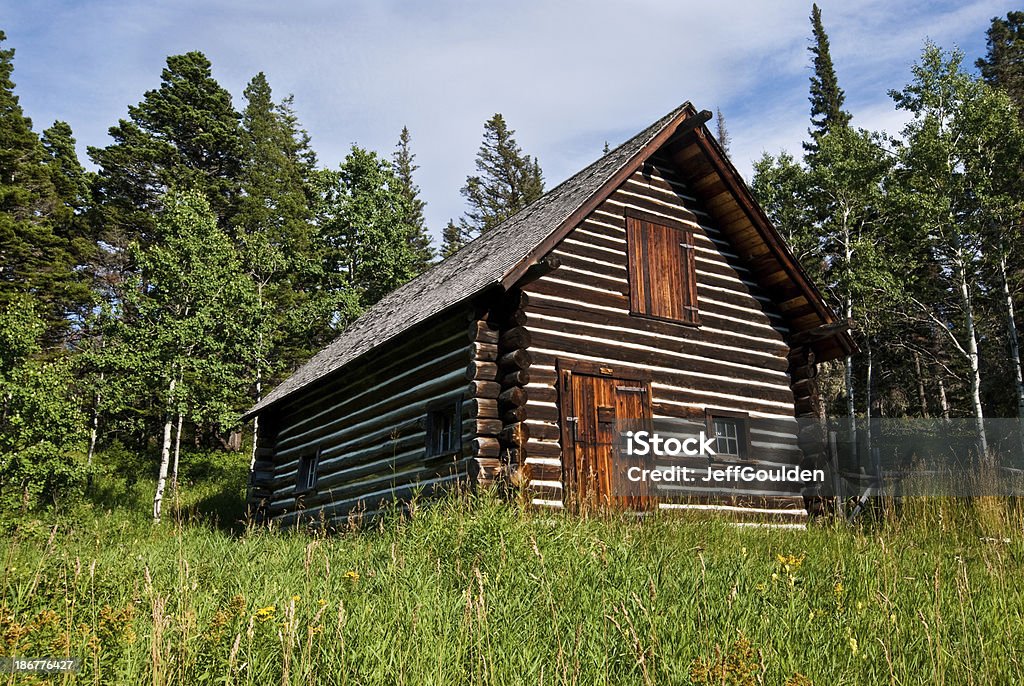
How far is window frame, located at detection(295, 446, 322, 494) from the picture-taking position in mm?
16094

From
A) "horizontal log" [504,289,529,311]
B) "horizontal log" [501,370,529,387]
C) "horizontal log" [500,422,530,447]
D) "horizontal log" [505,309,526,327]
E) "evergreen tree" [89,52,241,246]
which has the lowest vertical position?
"horizontal log" [500,422,530,447]

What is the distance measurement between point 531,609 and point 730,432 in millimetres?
9509

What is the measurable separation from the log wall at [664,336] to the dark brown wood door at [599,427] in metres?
0.25

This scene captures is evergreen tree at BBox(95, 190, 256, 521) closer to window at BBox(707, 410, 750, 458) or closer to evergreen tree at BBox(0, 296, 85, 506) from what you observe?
evergreen tree at BBox(0, 296, 85, 506)

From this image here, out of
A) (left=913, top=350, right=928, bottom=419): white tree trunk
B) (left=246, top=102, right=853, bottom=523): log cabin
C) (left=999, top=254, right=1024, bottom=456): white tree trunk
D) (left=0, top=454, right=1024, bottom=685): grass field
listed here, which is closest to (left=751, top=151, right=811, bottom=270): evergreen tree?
(left=913, top=350, right=928, bottom=419): white tree trunk

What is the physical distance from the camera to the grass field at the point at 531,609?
3621 mm

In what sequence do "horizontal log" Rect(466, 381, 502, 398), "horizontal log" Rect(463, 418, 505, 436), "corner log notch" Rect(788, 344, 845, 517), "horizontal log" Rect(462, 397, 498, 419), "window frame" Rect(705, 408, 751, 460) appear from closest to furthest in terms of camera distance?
"horizontal log" Rect(463, 418, 505, 436) < "horizontal log" Rect(462, 397, 498, 419) < "horizontal log" Rect(466, 381, 502, 398) < "window frame" Rect(705, 408, 751, 460) < "corner log notch" Rect(788, 344, 845, 517)

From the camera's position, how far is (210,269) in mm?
23422

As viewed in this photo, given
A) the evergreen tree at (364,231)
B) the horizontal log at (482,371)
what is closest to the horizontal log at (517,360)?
the horizontal log at (482,371)

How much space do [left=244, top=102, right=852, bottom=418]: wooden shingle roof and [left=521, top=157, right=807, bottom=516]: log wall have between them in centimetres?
64

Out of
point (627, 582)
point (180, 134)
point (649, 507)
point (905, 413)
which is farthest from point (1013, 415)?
point (180, 134)

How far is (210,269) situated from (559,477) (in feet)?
55.5

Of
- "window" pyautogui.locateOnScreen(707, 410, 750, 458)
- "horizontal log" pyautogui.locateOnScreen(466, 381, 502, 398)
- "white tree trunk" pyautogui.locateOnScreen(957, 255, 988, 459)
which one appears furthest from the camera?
"white tree trunk" pyautogui.locateOnScreen(957, 255, 988, 459)

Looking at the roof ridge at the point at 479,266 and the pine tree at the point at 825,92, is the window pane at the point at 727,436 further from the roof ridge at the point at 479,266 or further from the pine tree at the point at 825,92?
the pine tree at the point at 825,92
